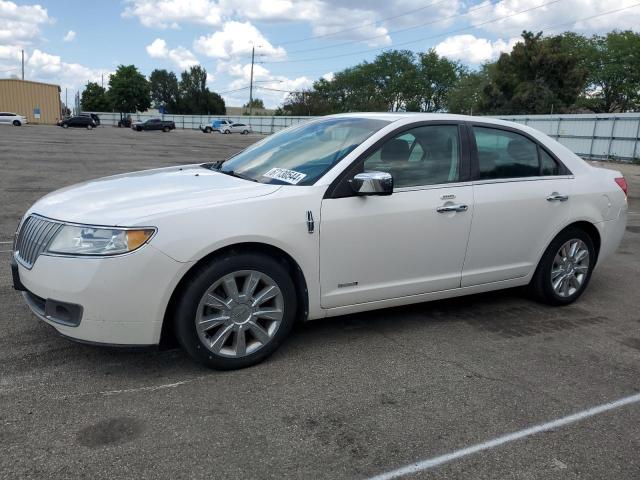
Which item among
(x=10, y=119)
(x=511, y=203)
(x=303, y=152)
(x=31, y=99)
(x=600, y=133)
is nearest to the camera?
(x=303, y=152)

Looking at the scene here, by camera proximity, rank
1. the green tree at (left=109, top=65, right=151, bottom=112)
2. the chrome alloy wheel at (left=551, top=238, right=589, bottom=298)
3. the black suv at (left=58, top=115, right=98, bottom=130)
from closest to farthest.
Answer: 1. the chrome alloy wheel at (left=551, top=238, right=589, bottom=298)
2. the black suv at (left=58, top=115, right=98, bottom=130)
3. the green tree at (left=109, top=65, right=151, bottom=112)

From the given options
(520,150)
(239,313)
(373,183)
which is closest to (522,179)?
(520,150)

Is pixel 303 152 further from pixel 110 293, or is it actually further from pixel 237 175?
pixel 110 293

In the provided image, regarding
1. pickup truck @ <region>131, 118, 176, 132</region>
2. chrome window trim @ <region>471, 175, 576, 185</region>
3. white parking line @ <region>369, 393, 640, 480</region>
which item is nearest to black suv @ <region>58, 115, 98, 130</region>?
pickup truck @ <region>131, 118, 176, 132</region>

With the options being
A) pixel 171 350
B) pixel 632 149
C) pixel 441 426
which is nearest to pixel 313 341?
pixel 171 350

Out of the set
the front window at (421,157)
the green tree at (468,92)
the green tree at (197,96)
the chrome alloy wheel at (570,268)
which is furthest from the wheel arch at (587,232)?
the green tree at (197,96)

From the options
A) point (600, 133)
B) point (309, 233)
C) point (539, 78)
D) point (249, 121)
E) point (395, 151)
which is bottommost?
point (309, 233)

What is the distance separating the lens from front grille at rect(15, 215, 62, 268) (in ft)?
11.0

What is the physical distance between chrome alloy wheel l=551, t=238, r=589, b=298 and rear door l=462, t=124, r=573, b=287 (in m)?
0.28

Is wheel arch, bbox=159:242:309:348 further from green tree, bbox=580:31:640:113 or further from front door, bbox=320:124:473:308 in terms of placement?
green tree, bbox=580:31:640:113

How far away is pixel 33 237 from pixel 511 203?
3431mm

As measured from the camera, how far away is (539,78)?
147 ft

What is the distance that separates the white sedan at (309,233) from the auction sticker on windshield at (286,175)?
0.6 inches

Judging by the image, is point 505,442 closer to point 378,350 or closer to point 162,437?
point 378,350
